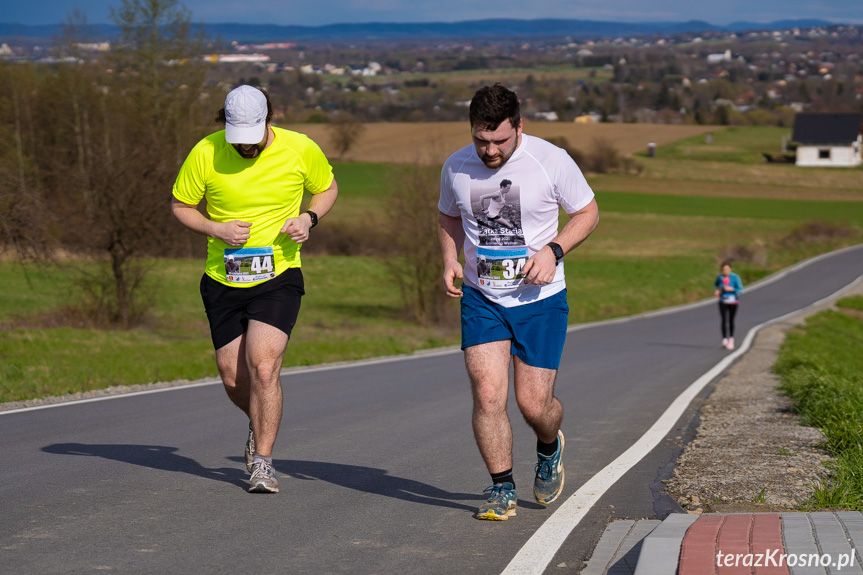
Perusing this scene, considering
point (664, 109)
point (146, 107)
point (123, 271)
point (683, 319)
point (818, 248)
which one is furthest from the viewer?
point (664, 109)

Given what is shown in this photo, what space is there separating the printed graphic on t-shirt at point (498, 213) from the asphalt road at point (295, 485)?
147cm

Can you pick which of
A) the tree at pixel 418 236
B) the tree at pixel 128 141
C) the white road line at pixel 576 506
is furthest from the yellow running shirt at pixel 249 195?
the tree at pixel 418 236

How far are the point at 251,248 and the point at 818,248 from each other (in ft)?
236

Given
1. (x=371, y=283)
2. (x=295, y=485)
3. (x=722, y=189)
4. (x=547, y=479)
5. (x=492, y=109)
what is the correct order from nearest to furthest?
(x=492, y=109) < (x=547, y=479) < (x=295, y=485) < (x=371, y=283) < (x=722, y=189)

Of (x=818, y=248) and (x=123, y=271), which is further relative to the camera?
(x=818, y=248)

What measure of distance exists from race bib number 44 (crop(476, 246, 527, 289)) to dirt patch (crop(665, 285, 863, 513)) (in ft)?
5.28

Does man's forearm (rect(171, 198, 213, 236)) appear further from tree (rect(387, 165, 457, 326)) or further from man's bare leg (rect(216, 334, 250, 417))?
tree (rect(387, 165, 457, 326))

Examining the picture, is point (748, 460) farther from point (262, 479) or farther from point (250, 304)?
point (250, 304)

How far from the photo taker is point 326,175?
21.9 feet

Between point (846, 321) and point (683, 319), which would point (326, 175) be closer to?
point (683, 319)

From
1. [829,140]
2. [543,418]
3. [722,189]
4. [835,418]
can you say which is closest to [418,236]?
→ [835,418]

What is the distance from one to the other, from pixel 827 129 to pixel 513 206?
121 meters

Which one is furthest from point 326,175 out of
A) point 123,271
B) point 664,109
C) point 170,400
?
point 664,109

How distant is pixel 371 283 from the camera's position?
51.2 metres
